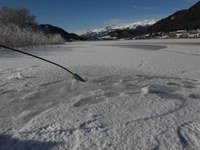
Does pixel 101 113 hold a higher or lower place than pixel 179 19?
lower

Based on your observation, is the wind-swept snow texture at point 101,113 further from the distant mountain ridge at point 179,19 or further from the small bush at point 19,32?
the distant mountain ridge at point 179,19

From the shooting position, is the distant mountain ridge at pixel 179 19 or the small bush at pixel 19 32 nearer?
the small bush at pixel 19 32

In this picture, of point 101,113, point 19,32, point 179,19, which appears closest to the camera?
point 101,113

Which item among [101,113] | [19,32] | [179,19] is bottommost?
[101,113]

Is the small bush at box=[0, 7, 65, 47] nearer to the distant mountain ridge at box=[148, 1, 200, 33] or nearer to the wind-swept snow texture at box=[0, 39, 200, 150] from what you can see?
the wind-swept snow texture at box=[0, 39, 200, 150]

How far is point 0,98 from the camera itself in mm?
3438

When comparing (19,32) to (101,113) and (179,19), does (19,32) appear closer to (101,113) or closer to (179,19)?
(101,113)

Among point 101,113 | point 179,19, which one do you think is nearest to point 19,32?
point 101,113

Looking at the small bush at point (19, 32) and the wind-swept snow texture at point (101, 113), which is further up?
the small bush at point (19, 32)

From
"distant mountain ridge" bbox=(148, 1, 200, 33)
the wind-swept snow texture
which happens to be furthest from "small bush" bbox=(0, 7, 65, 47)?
"distant mountain ridge" bbox=(148, 1, 200, 33)

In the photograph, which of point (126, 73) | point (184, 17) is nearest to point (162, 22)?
point (184, 17)

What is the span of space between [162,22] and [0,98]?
4576 inches

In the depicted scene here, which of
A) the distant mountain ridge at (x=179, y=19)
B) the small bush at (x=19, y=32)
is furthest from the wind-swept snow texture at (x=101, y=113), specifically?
the distant mountain ridge at (x=179, y=19)

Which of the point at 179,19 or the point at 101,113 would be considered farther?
the point at 179,19
